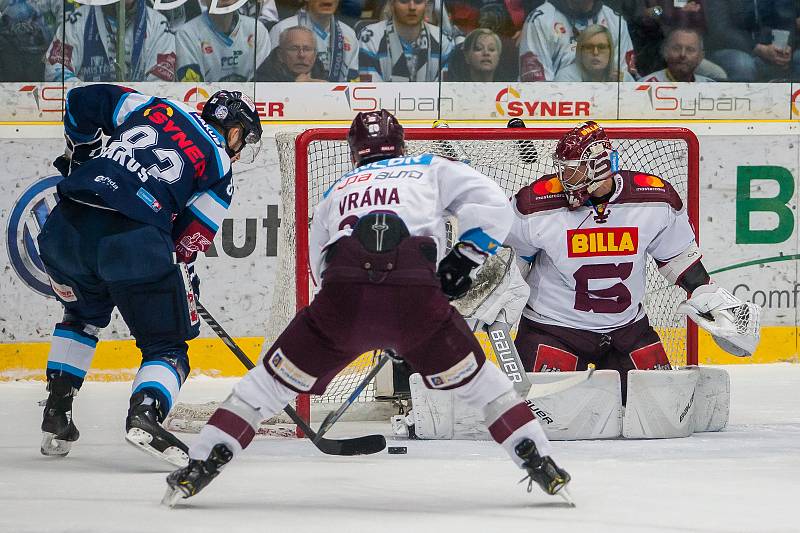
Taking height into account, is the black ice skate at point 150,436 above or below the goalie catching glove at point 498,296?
below

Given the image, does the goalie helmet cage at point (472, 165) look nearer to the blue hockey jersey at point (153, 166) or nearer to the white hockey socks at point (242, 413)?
the blue hockey jersey at point (153, 166)

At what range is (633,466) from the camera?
3557mm

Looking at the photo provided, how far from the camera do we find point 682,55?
670 cm

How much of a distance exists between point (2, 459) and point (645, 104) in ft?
12.9

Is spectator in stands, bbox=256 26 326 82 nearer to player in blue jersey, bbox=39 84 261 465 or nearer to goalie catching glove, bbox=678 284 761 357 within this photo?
player in blue jersey, bbox=39 84 261 465

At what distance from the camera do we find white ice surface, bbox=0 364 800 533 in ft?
9.02

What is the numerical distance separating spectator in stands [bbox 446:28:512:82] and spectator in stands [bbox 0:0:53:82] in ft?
6.33

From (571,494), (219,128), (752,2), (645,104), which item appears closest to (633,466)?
(571,494)

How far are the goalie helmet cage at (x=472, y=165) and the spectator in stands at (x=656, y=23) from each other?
1.27 m

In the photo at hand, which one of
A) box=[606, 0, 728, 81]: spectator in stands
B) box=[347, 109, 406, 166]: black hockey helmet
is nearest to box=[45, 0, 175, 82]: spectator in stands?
box=[606, 0, 728, 81]: spectator in stands

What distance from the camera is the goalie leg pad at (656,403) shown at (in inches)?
159

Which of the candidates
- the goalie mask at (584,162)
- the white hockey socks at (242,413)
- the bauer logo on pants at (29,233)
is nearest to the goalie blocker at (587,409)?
the goalie mask at (584,162)

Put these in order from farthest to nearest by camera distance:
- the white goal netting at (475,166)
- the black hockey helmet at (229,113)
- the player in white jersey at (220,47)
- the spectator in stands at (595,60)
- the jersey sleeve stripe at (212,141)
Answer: the spectator in stands at (595,60) < the player in white jersey at (220,47) < the white goal netting at (475,166) < the black hockey helmet at (229,113) < the jersey sleeve stripe at (212,141)

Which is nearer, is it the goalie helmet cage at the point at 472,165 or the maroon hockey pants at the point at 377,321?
the maroon hockey pants at the point at 377,321
